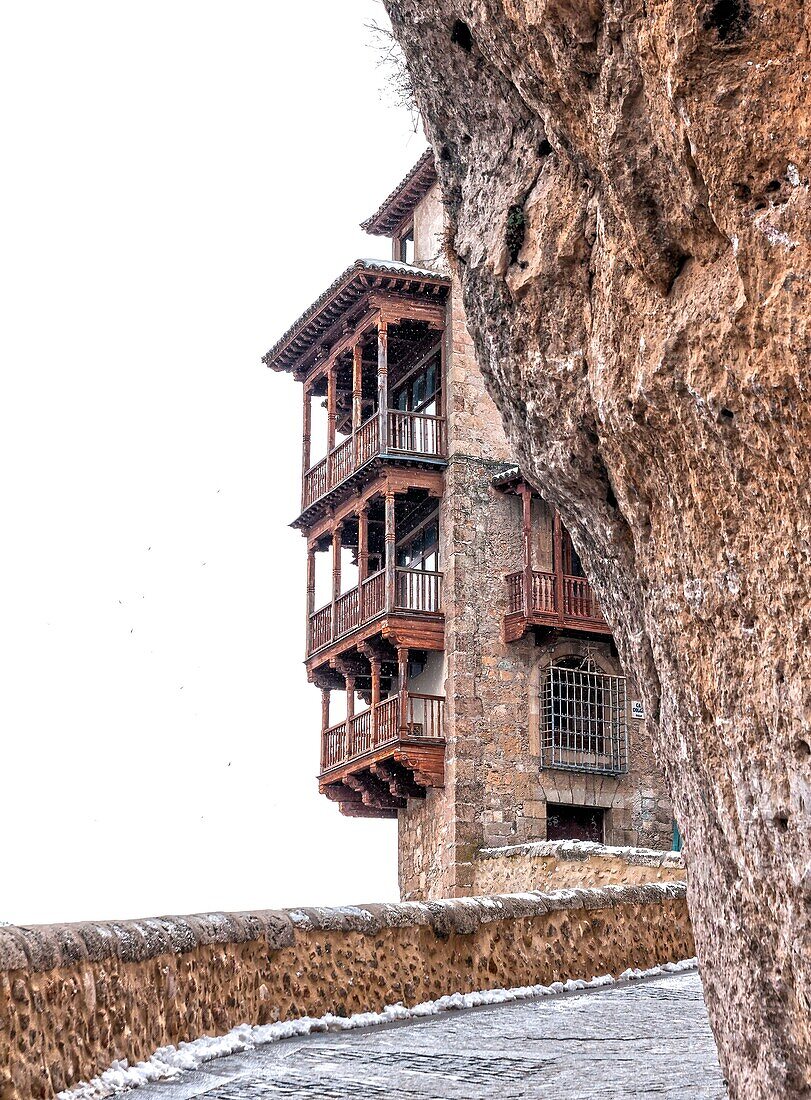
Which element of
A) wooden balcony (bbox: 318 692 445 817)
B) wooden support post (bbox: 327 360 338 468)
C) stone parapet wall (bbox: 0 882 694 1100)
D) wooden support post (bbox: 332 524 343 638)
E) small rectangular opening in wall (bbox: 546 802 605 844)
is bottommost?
stone parapet wall (bbox: 0 882 694 1100)

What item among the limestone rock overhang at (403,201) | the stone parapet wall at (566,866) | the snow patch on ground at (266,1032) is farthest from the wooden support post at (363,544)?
the snow patch on ground at (266,1032)

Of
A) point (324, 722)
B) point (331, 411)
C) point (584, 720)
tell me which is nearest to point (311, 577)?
point (324, 722)

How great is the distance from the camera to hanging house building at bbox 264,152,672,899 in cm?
2381

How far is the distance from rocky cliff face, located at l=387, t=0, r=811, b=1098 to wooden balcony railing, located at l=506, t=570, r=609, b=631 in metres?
19.0

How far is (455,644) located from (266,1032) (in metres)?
15.3

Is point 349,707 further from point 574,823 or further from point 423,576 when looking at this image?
point 574,823

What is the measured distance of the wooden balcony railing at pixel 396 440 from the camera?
81.0 feet

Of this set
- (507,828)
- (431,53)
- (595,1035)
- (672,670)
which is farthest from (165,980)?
(507,828)

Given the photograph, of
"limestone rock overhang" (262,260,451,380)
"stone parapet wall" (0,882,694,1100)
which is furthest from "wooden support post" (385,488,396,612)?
"stone parapet wall" (0,882,694,1100)

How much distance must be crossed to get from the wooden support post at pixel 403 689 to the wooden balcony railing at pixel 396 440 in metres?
3.40

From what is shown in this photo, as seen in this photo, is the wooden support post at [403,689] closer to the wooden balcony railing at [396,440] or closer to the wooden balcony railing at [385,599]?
the wooden balcony railing at [385,599]

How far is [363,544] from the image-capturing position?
24812 millimetres

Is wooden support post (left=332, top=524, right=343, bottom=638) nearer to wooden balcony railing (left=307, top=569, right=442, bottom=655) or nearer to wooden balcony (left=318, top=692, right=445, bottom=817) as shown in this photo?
wooden balcony railing (left=307, top=569, right=442, bottom=655)

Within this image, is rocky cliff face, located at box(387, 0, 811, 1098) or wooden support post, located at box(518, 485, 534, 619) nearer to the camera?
rocky cliff face, located at box(387, 0, 811, 1098)
